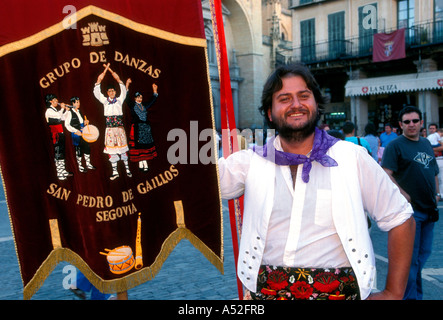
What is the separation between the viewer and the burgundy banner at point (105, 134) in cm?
254

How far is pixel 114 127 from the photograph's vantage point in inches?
105

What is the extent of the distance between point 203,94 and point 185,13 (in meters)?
0.47

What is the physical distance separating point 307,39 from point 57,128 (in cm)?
2850

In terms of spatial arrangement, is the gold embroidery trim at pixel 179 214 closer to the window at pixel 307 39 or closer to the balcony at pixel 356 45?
the balcony at pixel 356 45

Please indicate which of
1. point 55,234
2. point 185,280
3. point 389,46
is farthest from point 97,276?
point 389,46

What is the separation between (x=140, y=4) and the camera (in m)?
2.68

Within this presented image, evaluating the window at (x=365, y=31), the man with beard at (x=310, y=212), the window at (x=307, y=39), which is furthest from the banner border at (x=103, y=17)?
the window at (x=307, y=39)

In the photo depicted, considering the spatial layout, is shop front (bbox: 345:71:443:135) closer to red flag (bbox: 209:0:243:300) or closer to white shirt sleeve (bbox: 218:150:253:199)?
red flag (bbox: 209:0:243:300)

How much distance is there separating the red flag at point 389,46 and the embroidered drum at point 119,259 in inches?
923

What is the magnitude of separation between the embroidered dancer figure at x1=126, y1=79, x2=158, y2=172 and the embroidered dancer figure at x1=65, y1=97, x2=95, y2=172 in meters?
0.24

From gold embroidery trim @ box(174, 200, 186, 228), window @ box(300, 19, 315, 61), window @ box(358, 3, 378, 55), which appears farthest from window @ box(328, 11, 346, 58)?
gold embroidery trim @ box(174, 200, 186, 228)

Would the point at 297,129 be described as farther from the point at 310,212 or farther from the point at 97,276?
the point at 97,276
